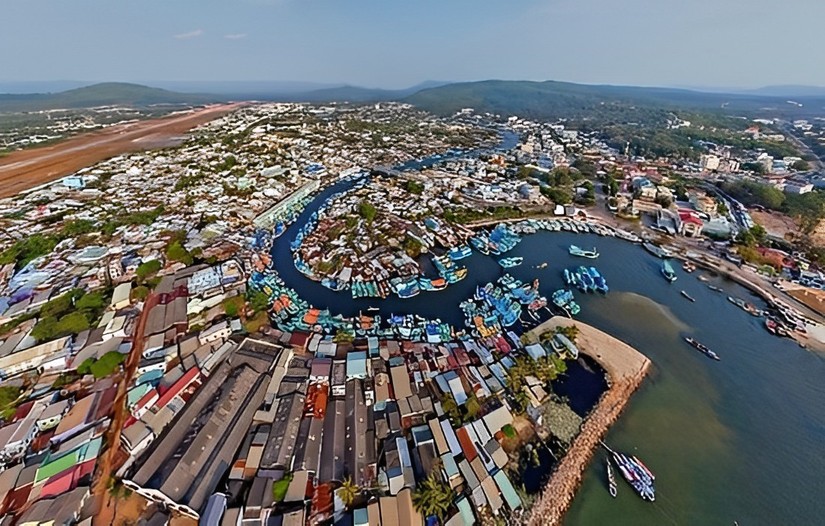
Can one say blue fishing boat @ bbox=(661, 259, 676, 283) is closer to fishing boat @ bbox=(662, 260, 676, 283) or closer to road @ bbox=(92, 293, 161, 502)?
fishing boat @ bbox=(662, 260, 676, 283)

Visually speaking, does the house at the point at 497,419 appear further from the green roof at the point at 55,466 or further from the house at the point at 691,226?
the house at the point at 691,226

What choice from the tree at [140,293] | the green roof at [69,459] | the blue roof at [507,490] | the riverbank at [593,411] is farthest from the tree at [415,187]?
the green roof at [69,459]

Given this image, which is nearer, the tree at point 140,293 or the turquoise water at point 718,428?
the turquoise water at point 718,428

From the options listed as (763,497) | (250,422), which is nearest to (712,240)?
(763,497)

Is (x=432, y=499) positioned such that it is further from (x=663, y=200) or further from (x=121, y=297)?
(x=663, y=200)

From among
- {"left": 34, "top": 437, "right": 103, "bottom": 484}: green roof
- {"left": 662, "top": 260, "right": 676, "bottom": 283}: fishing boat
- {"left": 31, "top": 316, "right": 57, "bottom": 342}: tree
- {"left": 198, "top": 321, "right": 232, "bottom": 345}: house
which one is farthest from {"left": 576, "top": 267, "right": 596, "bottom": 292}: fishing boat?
{"left": 31, "top": 316, "right": 57, "bottom": 342}: tree

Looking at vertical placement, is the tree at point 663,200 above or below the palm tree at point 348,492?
above
